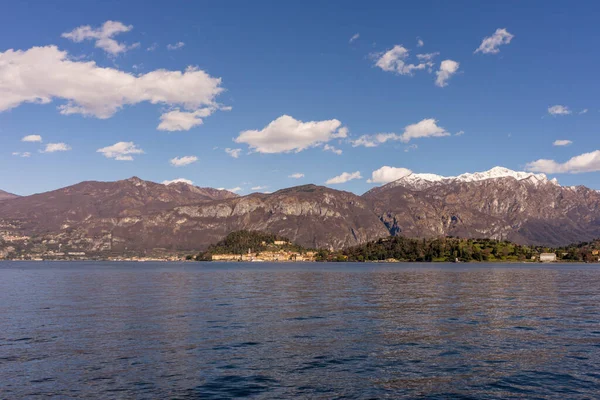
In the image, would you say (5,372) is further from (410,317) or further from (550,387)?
(410,317)

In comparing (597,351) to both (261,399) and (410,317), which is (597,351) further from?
(261,399)

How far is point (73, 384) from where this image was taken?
32.2 metres

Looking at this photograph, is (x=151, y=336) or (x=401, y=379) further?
(x=151, y=336)

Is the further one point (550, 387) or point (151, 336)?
point (151, 336)

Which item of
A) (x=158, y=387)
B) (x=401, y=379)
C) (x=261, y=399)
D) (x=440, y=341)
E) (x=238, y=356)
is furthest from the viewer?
(x=440, y=341)

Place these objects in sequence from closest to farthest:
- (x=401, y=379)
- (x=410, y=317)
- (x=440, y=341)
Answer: (x=401, y=379), (x=440, y=341), (x=410, y=317)

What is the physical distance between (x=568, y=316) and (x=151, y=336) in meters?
54.6

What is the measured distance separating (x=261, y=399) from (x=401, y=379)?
35.0 ft

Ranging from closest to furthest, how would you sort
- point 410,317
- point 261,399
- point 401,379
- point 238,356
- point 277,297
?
point 261,399 → point 401,379 → point 238,356 → point 410,317 → point 277,297

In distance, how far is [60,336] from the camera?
163 ft

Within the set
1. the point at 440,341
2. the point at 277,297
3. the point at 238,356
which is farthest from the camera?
the point at 277,297

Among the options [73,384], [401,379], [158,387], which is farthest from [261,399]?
[73,384]

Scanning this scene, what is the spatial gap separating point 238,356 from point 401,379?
13976 mm

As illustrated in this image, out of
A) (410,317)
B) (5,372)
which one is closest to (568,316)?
(410,317)
